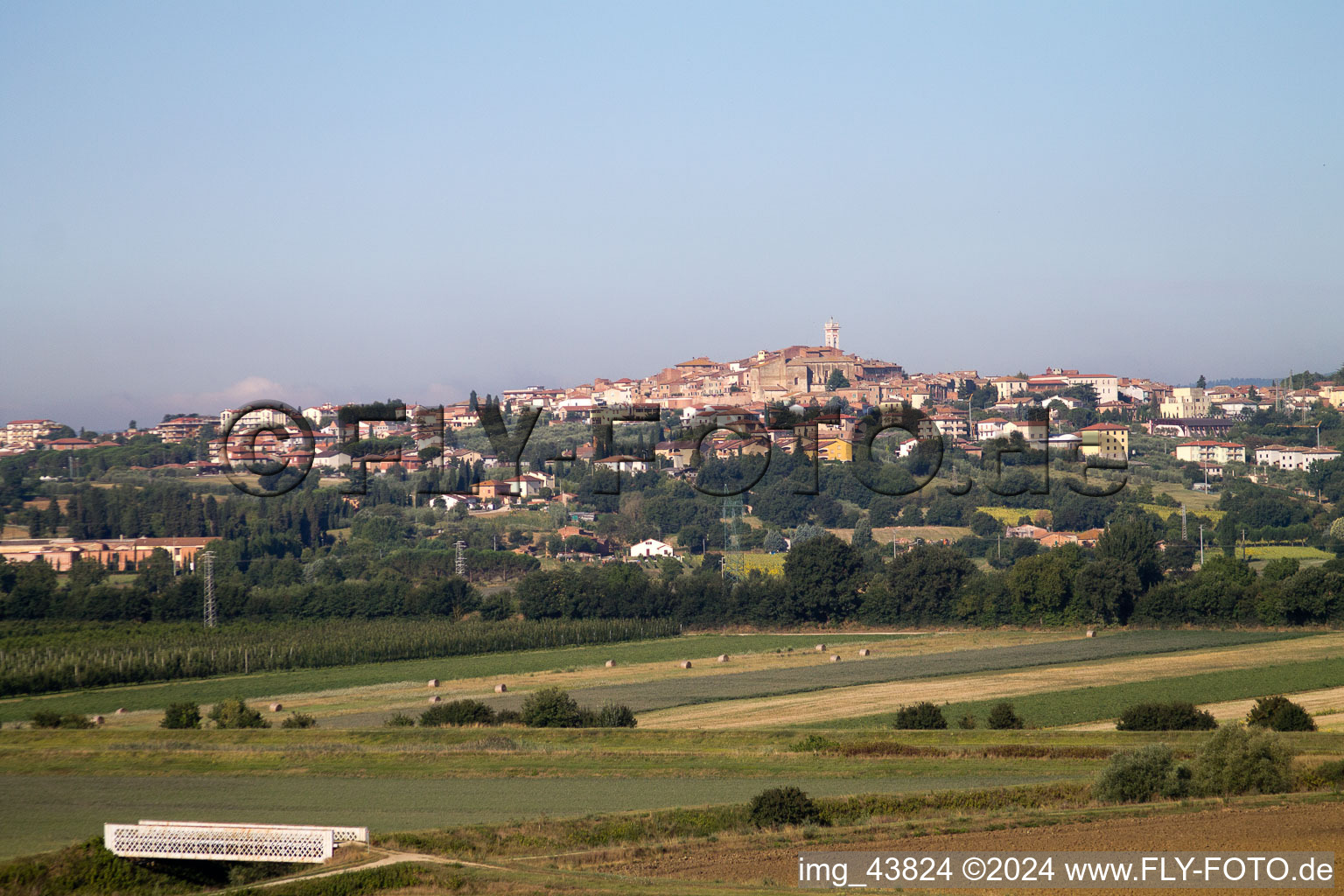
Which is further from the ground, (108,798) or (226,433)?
(226,433)

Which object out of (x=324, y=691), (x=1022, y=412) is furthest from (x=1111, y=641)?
(x=1022, y=412)

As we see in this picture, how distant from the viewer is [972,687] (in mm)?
31859

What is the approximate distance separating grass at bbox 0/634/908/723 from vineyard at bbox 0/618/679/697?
2.25ft

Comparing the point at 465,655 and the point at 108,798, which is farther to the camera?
the point at 465,655

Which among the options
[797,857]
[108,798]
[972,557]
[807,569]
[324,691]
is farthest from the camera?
[972,557]

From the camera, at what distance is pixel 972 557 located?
239ft

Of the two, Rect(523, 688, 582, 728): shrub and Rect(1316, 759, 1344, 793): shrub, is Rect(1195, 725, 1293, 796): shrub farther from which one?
Rect(523, 688, 582, 728): shrub

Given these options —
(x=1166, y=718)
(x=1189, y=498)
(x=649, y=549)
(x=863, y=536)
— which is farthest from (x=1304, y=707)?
(x=1189, y=498)

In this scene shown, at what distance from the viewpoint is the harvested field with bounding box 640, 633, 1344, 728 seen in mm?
28516

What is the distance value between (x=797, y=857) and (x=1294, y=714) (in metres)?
13.3

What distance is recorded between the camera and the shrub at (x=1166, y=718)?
23.2 metres

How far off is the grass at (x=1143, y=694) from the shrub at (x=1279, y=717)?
337 centimetres

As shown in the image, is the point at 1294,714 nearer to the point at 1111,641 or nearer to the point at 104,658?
the point at 1111,641

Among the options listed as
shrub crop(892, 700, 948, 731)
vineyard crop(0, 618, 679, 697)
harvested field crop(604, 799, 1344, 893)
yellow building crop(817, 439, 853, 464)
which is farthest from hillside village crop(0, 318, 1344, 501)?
harvested field crop(604, 799, 1344, 893)
